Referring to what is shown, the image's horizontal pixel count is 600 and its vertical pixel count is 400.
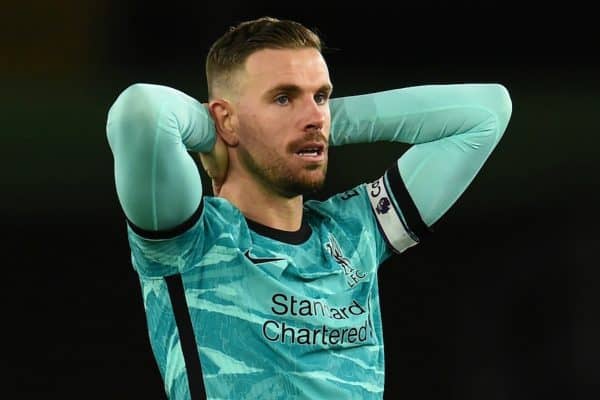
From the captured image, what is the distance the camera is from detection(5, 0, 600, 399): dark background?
2.75 meters

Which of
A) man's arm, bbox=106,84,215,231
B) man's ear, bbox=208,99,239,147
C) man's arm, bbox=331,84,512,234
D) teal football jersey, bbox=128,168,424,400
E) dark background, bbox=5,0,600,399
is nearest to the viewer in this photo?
man's arm, bbox=106,84,215,231

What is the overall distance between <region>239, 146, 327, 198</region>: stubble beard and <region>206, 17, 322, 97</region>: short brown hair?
0.12 m

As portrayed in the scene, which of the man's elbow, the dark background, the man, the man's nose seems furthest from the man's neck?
the dark background

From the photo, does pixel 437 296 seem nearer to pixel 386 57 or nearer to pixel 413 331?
pixel 413 331

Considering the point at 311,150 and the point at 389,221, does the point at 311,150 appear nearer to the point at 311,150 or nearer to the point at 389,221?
the point at 311,150

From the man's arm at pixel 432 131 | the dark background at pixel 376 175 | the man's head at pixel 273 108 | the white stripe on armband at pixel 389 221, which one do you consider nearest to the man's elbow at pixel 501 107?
the man's arm at pixel 432 131

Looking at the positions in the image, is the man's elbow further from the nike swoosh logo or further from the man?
the nike swoosh logo

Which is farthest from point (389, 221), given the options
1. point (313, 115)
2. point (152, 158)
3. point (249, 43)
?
point (152, 158)

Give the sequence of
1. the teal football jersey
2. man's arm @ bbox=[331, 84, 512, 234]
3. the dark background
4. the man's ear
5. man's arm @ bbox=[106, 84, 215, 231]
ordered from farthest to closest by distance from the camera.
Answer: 1. the dark background
2. man's arm @ bbox=[331, 84, 512, 234]
3. the man's ear
4. the teal football jersey
5. man's arm @ bbox=[106, 84, 215, 231]

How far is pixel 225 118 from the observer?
5.64 ft
